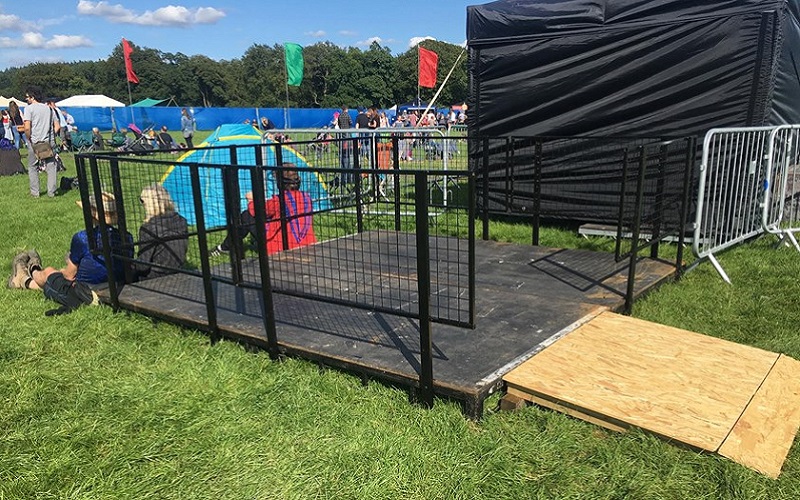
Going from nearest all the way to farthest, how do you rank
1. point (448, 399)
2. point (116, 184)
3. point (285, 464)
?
1. point (285, 464)
2. point (448, 399)
3. point (116, 184)

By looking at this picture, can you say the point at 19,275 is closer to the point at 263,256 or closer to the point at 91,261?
the point at 91,261

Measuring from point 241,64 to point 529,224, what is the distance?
113 metres

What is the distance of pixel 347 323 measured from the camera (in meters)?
4.35

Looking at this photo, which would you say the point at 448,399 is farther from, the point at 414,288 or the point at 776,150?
the point at 776,150

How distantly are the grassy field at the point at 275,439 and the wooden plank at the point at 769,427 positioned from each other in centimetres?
9

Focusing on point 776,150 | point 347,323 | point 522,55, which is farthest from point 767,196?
point 347,323

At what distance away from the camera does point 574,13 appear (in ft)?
25.3

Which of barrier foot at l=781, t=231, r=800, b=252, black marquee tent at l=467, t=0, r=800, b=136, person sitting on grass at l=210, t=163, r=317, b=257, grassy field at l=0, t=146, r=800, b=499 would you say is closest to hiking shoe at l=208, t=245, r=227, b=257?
person sitting on grass at l=210, t=163, r=317, b=257

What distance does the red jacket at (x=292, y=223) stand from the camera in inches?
259

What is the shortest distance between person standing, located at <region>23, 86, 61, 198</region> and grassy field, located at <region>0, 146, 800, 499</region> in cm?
837

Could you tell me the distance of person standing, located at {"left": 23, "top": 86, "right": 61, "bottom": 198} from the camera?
36.5 ft

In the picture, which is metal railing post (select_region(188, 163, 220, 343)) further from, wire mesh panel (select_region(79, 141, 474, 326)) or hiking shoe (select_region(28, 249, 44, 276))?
hiking shoe (select_region(28, 249, 44, 276))

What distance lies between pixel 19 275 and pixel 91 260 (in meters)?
1.11

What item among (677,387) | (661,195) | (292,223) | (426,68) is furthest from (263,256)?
(426,68)
